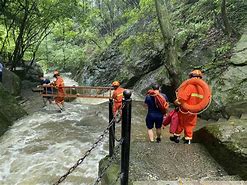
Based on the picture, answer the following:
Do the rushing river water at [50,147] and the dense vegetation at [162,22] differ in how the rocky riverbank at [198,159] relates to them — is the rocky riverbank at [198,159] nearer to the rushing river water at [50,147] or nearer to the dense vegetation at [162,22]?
the rushing river water at [50,147]

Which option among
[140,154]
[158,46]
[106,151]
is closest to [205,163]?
[140,154]

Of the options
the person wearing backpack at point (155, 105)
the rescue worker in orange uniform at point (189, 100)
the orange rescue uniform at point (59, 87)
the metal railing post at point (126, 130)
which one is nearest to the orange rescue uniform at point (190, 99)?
the rescue worker in orange uniform at point (189, 100)

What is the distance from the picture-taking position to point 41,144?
862 cm

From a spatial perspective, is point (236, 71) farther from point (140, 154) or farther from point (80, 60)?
point (80, 60)

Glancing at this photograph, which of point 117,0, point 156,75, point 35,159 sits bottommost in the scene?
point 35,159

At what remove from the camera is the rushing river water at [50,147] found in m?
6.61

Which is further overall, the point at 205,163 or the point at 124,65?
the point at 124,65

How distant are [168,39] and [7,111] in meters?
6.46

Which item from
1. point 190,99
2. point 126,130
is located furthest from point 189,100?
point 126,130

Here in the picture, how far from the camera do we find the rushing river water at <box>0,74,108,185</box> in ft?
21.7

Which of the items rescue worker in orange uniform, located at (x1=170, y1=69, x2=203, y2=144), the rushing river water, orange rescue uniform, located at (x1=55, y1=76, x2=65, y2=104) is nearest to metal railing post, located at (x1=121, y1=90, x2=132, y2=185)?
the rushing river water

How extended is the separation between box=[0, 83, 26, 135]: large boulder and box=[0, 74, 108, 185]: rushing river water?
0.23m

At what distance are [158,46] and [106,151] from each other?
9.90 m

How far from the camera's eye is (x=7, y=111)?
10.7 m
